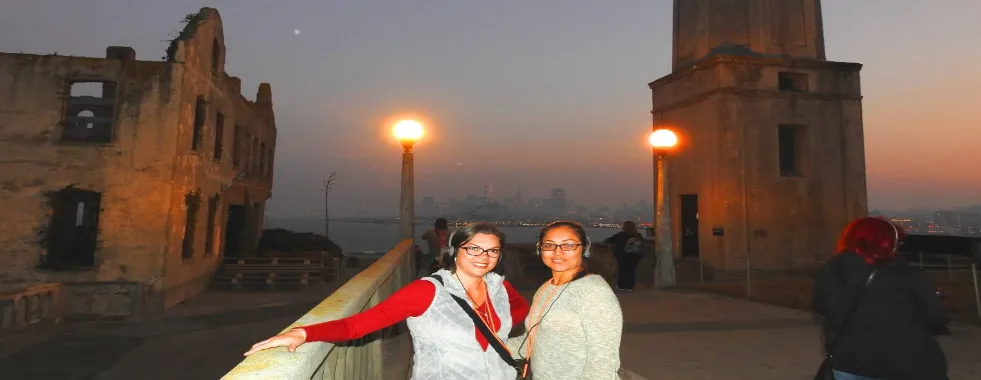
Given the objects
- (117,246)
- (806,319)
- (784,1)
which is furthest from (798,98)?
(117,246)

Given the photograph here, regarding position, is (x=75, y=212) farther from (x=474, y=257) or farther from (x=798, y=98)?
(x=798, y=98)

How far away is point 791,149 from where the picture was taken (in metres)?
17.1

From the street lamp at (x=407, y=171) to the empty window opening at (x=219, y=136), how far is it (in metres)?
10.6

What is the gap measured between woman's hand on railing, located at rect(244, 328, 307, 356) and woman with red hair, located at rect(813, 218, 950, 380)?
117 inches

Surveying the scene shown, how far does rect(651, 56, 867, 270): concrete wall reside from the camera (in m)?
15.8

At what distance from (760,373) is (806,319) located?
12.5 ft

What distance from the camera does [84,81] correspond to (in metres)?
13.4

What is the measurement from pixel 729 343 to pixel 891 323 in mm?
4157

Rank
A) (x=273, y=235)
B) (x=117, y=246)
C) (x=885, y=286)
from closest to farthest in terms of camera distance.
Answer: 1. (x=885, y=286)
2. (x=117, y=246)
3. (x=273, y=235)

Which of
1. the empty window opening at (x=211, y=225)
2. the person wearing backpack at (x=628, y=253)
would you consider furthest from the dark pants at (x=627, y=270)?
the empty window opening at (x=211, y=225)

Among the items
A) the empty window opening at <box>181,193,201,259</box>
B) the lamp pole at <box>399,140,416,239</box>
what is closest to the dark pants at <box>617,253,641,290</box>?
the lamp pole at <box>399,140,416,239</box>

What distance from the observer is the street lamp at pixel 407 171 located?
9758mm

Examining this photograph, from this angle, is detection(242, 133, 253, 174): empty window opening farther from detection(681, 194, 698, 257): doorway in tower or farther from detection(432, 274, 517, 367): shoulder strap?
detection(432, 274, 517, 367): shoulder strap

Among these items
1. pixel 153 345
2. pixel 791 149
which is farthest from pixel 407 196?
pixel 791 149
